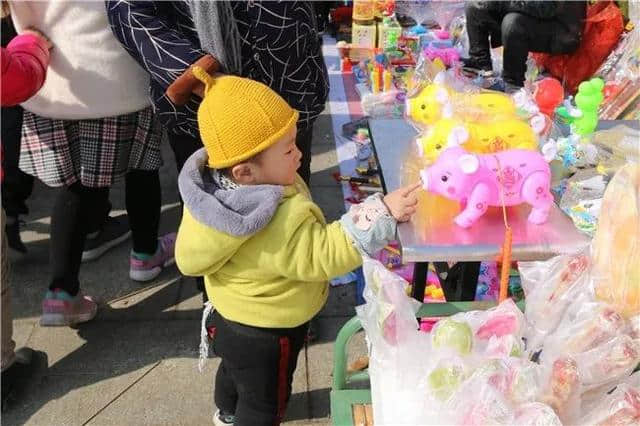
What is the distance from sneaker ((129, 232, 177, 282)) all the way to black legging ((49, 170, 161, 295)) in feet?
0.82

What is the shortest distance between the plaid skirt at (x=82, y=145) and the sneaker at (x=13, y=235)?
0.79 m

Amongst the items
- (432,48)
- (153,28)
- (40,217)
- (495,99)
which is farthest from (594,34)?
(40,217)

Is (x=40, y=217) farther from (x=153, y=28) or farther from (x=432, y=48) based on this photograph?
(x=432, y=48)

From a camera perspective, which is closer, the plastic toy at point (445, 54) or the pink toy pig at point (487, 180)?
the pink toy pig at point (487, 180)

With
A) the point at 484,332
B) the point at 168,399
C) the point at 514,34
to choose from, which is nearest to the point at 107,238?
the point at 168,399

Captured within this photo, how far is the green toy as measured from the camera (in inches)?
79.6

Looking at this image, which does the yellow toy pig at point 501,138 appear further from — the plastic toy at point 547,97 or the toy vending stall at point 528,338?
the plastic toy at point 547,97

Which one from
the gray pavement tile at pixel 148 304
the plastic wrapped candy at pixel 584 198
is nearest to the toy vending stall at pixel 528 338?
the plastic wrapped candy at pixel 584 198

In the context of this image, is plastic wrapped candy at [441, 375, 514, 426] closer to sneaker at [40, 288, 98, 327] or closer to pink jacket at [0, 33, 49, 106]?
pink jacket at [0, 33, 49, 106]

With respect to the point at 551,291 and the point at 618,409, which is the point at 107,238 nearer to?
the point at 551,291

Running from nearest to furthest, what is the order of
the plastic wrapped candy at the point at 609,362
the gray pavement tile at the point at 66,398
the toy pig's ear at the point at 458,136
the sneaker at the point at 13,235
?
the plastic wrapped candy at the point at 609,362
the toy pig's ear at the point at 458,136
the gray pavement tile at the point at 66,398
the sneaker at the point at 13,235

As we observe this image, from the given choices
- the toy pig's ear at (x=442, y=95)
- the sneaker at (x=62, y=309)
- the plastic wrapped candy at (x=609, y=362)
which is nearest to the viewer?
the plastic wrapped candy at (x=609, y=362)

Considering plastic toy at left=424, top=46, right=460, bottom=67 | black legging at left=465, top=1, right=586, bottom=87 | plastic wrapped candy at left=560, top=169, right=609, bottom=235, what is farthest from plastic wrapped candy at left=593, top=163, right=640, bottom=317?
plastic toy at left=424, top=46, right=460, bottom=67

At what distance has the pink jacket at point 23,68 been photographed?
5.92 ft
